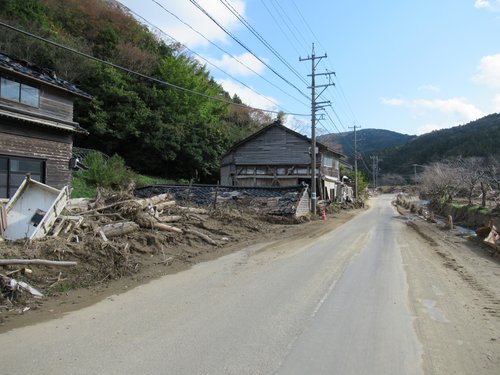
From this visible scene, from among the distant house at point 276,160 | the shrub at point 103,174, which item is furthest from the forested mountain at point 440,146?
the shrub at point 103,174

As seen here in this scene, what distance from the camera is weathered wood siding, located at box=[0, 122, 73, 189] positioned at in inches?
653

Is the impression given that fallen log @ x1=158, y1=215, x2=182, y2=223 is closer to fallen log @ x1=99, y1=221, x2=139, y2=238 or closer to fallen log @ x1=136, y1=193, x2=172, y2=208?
fallen log @ x1=136, y1=193, x2=172, y2=208

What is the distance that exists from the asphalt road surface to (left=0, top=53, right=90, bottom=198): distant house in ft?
37.3

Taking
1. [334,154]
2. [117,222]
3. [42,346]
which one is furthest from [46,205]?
[334,154]

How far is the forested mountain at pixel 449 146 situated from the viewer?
3317 inches

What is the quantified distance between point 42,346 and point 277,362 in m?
3.08

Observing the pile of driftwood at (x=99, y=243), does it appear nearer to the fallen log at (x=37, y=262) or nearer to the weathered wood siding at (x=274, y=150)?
the fallen log at (x=37, y=262)

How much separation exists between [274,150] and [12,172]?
94.8ft

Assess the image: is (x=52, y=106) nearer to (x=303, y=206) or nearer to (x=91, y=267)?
(x=91, y=267)

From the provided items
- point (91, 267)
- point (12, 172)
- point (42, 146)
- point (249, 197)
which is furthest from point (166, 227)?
point (249, 197)

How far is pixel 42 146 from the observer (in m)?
18.2

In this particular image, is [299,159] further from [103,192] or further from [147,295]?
[147,295]

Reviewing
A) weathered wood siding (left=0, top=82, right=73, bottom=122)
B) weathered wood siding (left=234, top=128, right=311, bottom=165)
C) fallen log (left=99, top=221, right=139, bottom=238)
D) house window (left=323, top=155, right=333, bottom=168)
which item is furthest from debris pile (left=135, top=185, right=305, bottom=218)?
house window (left=323, top=155, right=333, bottom=168)

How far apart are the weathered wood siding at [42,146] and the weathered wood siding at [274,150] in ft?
82.9
